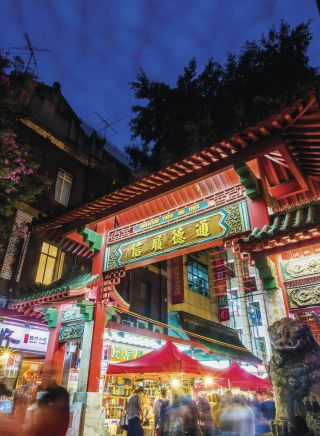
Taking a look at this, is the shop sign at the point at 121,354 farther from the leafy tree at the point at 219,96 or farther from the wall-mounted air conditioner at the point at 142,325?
the leafy tree at the point at 219,96

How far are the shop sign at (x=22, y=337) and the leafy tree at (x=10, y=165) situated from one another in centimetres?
340

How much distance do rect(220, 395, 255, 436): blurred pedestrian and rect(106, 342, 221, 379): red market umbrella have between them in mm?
3540

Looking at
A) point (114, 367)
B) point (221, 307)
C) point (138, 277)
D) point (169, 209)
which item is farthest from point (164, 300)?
point (169, 209)

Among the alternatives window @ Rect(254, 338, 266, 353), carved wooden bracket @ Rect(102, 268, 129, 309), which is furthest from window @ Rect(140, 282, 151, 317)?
window @ Rect(254, 338, 266, 353)

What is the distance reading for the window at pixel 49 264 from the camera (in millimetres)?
14328

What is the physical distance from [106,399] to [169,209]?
946cm

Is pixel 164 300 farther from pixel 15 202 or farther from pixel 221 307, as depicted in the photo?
pixel 15 202

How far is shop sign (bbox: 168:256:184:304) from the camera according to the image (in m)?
20.1

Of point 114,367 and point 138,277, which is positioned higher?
point 138,277

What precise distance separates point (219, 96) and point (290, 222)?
1416cm

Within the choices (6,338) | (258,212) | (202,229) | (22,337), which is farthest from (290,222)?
(22,337)

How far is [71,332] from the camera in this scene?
33.1 ft

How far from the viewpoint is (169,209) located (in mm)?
8414

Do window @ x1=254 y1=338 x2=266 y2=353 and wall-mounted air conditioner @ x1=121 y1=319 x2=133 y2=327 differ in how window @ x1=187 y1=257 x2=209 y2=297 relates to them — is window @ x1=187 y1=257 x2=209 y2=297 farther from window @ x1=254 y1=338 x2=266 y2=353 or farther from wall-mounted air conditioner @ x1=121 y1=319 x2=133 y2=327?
window @ x1=254 y1=338 x2=266 y2=353
